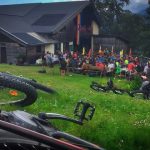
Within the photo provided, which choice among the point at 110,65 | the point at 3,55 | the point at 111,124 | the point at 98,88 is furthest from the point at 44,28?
the point at 111,124

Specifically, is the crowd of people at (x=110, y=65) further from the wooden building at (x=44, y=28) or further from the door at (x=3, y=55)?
the door at (x=3, y=55)

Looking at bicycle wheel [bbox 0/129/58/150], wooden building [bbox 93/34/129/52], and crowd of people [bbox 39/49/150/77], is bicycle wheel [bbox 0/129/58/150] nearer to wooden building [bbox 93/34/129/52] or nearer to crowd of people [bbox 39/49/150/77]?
crowd of people [bbox 39/49/150/77]

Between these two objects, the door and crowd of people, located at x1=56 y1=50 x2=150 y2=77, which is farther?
the door

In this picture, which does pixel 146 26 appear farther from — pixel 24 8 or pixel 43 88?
pixel 43 88

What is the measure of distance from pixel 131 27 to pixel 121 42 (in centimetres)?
715

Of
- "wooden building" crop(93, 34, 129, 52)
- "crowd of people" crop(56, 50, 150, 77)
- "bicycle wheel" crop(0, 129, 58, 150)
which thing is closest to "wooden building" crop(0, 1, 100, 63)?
"wooden building" crop(93, 34, 129, 52)

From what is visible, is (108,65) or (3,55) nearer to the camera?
(108,65)

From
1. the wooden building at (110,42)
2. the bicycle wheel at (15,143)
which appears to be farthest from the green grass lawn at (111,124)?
the wooden building at (110,42)

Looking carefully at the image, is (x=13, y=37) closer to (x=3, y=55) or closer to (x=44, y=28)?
(x=3, y=55)

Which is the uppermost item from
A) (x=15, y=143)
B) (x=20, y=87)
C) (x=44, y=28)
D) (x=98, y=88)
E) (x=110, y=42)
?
(x=44, y=28)

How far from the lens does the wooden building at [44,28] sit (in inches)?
1502

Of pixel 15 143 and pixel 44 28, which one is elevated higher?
pixel 44 28

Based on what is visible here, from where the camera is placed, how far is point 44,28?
42.4 meters

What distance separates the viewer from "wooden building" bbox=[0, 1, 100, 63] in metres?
38.2
